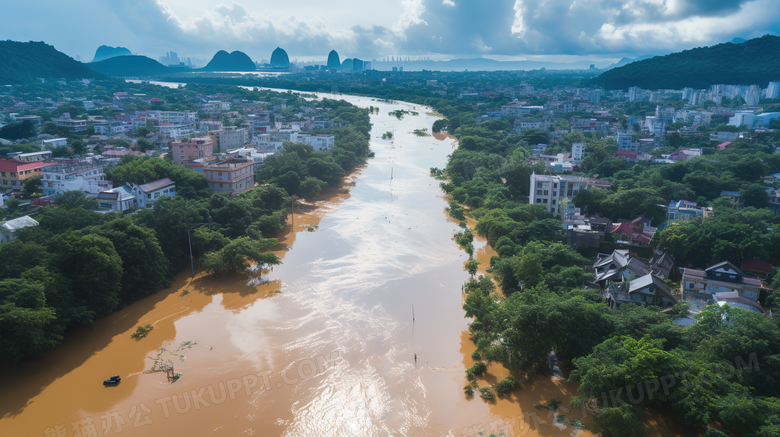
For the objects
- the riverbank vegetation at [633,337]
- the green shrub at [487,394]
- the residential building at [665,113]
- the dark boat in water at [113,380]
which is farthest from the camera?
the residential building at [665,113]

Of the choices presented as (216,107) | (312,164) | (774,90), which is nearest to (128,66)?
(216,107)

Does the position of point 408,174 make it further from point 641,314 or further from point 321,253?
point 641,314

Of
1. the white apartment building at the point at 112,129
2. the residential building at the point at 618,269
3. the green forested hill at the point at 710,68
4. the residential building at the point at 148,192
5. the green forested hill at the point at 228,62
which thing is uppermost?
the green forested hill at the point at 228,62

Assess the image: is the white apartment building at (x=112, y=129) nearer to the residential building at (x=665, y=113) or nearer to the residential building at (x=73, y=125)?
the residential building at (x=73, y=125)

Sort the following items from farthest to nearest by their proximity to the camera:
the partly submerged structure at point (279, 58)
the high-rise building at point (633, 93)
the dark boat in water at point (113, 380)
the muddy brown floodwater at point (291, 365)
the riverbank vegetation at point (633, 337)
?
the partly submerged structure at point (279, 58) < the high-rise building at point (633, 93) < the dark boat in water at point (113, 380) < the muddy brown floodwater at point (291, 365) < the riverbank vegetation at point (633, 337)

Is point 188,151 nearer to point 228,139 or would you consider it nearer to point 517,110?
point 228,139

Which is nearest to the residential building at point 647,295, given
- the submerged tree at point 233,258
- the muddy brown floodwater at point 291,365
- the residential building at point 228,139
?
the muddy brown floodwater at point 291,365

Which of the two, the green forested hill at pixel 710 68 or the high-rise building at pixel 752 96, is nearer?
the high-rise building at pixel 752 96

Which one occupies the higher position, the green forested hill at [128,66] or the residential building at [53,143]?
the green forested hill at [128,66]
